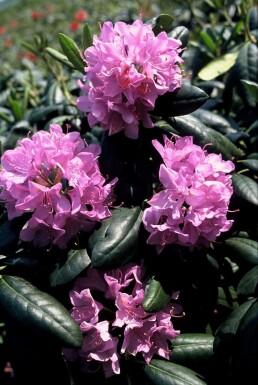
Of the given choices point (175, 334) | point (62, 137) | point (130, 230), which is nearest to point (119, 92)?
point (62, 137)

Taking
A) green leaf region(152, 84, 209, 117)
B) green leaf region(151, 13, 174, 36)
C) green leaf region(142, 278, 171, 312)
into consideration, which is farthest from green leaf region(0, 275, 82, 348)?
green leaf region(151, 13, 174, 36)

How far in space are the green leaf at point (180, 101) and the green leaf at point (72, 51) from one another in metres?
0.26

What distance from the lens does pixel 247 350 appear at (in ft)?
3.88

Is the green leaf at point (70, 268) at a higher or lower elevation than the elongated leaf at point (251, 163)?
higher

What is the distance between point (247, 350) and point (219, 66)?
1154 millimetres

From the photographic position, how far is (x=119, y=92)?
4.16 ft

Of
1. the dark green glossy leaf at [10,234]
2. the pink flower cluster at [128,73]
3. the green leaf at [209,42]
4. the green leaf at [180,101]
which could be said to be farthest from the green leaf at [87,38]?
the green leaf at [209,42]

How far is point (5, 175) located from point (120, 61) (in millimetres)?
385

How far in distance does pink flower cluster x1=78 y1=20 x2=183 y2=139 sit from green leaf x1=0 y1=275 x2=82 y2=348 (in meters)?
0.43

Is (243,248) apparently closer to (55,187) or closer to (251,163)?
(251,163)

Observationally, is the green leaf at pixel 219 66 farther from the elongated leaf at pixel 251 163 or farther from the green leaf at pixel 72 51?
the green leaf at pixel 72 51

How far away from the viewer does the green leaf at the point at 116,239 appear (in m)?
1.25

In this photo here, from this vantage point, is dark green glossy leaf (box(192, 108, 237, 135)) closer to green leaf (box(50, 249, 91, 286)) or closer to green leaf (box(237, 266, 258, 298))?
green leaf (box(237, 266, 258, 298))

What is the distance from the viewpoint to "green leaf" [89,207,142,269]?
1247mm
